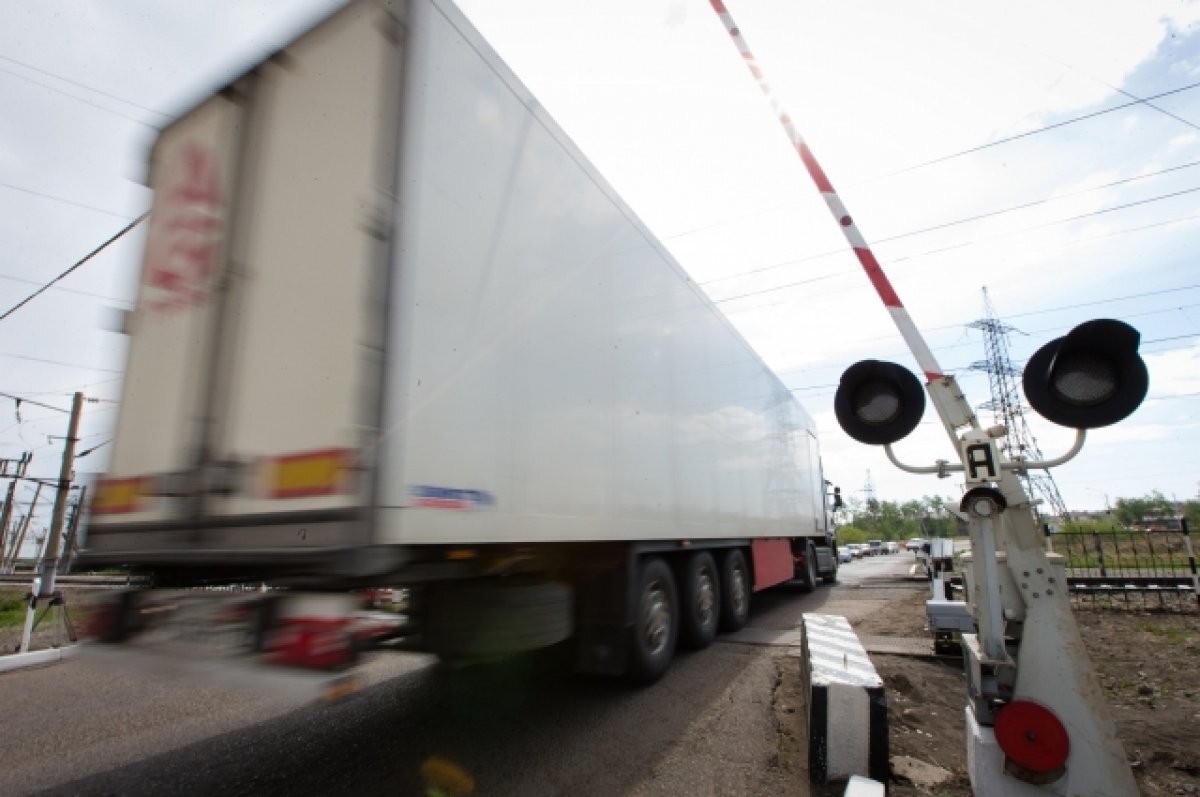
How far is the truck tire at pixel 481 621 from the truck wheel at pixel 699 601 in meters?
2.48

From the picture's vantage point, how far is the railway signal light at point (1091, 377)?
2.17 metres

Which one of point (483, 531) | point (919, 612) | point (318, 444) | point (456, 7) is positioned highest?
point (456, 7)

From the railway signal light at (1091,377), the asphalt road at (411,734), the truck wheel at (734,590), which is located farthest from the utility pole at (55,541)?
the railway signal light at (1091,377)

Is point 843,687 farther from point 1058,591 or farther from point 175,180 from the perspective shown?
point 175,180

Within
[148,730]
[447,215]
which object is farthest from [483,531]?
[148,730]

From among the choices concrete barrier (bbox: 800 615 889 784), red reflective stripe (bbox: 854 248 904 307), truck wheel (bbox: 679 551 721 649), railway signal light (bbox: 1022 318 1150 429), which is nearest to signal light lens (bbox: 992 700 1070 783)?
concrete barrier (bbox: 800 615 889 784)

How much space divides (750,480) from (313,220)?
6.27 meters

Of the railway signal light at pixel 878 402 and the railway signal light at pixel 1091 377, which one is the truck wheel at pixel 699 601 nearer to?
the railway signal light at pixel 878 402

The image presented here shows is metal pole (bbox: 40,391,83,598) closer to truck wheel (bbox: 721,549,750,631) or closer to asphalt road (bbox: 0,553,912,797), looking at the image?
asphalt road (bbox: 0,553,912,797)

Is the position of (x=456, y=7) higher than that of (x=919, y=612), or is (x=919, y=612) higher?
(x=456, y=7)

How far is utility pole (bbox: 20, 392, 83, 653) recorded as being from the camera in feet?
22.2

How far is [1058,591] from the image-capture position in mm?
2457

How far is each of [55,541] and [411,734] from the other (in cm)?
1204

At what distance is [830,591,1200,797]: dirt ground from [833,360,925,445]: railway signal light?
1.83m
